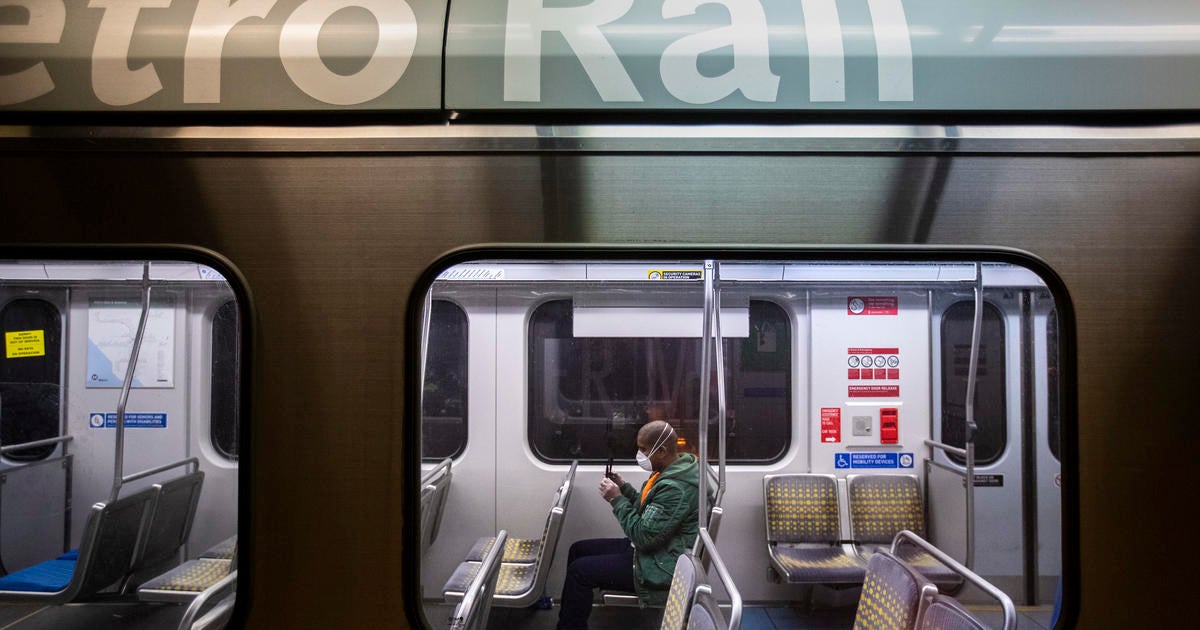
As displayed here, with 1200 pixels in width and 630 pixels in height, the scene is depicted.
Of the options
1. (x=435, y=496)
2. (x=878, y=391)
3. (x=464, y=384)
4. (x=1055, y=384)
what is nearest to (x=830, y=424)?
(x=878, y=391)

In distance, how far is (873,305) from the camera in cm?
433

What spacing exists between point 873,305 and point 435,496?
10.3 ft

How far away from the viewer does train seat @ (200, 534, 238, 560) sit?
142cm

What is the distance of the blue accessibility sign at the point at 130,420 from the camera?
2953 mm

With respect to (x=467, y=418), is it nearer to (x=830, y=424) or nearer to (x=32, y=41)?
(x=830, y=424)

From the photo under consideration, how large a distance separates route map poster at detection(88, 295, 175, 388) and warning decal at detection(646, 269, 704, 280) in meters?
2.70

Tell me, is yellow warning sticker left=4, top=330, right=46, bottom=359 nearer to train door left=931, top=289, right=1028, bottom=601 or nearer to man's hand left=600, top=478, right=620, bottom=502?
man's hand left=600, top=478, right=620, bottom=502

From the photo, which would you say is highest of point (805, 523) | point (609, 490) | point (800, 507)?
point (609, 490)

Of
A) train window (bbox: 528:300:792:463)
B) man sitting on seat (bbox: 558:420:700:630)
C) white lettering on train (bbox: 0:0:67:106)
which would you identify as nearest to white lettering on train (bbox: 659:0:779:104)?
white lettering on train (bbox: 0:0:67:106)

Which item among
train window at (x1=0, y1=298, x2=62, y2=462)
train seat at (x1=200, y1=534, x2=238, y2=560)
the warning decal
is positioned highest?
the warning decal

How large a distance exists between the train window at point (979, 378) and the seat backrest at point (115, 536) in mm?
4894

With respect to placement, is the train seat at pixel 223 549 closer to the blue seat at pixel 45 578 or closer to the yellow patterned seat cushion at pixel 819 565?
the blue seat at pixel 45 578

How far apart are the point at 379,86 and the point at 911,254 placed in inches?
46.5

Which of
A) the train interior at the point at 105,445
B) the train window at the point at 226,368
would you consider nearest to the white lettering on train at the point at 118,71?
the train window at the point at 226,368
